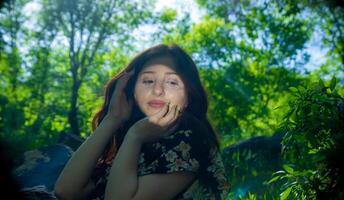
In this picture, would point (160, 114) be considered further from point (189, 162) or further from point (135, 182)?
point (135, 182)

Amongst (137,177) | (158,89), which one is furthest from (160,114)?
(137,177)

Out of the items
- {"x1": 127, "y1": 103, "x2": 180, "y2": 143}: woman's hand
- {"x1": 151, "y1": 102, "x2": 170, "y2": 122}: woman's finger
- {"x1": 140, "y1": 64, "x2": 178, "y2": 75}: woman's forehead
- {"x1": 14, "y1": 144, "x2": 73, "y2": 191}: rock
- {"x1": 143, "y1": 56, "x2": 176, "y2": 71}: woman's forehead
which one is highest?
{"x1": 143, "y1": 56, "x2": 176, "y2": 71}: woman's forehead

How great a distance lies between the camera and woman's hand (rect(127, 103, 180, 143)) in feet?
8.93

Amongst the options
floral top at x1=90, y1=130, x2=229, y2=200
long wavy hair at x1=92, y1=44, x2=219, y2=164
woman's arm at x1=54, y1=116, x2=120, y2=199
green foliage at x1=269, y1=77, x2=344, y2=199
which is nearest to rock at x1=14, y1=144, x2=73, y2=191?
long wavy hair at x1=92, y1=44, x2=219, y2=164

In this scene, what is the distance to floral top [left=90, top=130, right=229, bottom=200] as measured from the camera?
261cm

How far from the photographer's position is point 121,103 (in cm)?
326

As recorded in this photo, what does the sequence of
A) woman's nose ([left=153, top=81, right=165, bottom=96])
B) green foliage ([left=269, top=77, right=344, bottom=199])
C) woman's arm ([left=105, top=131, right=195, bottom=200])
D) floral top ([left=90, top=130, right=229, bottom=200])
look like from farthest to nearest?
woman's nose ([left=153, top=81, right=165, bottom=96]) → green foliage ([left=269, top=77, right=344, bottom=199]) → floral top ([left=90, top=130, right=229, bottom=200]) → woman's arm ([left=105, top=131, right=195, bottom=200])

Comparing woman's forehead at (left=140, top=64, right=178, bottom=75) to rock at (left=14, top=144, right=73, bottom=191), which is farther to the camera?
rock at (left=14, top=144, right=73, bottom=191)

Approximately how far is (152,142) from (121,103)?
0.61 m

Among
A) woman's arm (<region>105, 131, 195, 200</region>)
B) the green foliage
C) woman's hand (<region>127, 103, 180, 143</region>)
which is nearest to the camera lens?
woman's arm (<region>105, 131, 195, 200</region>)

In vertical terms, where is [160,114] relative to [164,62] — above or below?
below

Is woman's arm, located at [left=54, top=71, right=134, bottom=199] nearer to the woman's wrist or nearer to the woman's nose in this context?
the woman's wrist

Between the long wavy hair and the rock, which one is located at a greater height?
the long wavy hair

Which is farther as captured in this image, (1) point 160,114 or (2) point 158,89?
(2) point 158,89
